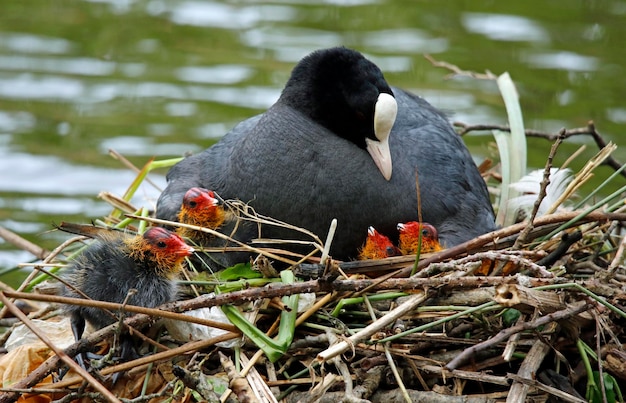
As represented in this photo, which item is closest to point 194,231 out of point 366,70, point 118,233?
point 118,233

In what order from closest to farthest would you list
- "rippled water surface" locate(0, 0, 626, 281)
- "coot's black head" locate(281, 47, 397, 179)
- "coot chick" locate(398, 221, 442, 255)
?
"coot chick" locate(398, 221, 442, 255) → "coot's black head" locate(281, 47, 397, 179) → "rippled water surface" locate(0, 0, 626, 281)

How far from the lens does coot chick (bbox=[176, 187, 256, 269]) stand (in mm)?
4883

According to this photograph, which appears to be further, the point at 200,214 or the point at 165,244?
the point at 200,214

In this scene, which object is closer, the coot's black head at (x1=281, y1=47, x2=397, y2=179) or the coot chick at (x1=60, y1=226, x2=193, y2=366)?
the coot chick at (x1=60, y1=226, x2=193, y2=366)

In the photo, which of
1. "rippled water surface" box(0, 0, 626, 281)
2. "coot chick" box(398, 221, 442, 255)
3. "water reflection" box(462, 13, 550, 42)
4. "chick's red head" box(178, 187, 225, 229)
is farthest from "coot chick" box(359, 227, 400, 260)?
"water reflection" box(462, 13, 550, 42)

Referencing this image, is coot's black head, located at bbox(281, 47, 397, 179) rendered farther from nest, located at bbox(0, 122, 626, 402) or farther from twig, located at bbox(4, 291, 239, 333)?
twig, located at bbox(4, 291, 239, 333)

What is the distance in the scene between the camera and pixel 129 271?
15.0ft

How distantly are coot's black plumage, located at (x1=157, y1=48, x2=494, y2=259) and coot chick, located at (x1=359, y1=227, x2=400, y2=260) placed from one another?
9cm

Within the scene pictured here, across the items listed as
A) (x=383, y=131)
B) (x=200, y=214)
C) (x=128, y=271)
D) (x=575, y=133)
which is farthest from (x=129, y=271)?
(x=575, y=133)

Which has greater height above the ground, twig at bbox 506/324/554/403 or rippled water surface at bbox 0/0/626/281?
twig at bbox 506/324/554/403

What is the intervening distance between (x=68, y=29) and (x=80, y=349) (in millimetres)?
6905

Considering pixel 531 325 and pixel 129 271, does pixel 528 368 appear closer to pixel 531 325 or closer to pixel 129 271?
pixel 531 325

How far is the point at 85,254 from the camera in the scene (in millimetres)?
4629

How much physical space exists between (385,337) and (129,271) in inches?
38.6
